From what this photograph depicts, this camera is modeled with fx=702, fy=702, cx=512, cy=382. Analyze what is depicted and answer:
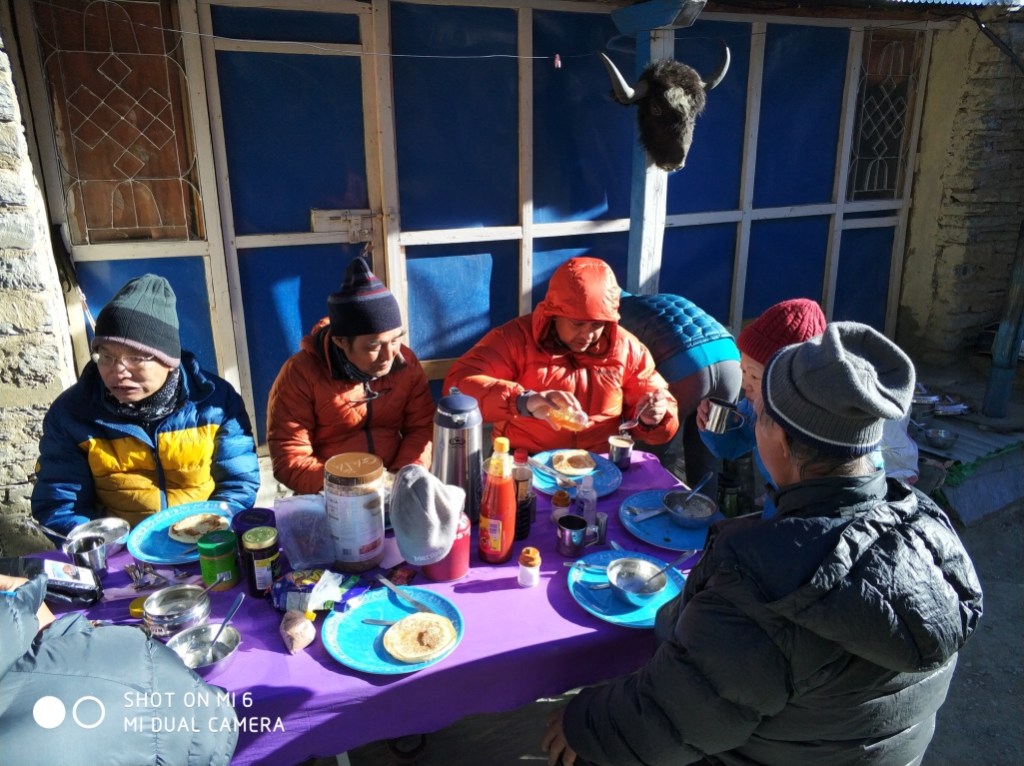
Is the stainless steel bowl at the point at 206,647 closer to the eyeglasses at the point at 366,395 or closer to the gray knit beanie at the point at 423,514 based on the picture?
the gray knit beanie at the point at 423,514

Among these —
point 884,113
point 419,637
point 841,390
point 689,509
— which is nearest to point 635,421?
point 689,509

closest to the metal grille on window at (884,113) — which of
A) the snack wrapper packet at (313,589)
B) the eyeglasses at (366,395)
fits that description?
the eyeglasses at (366,395)

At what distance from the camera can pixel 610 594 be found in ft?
6.65

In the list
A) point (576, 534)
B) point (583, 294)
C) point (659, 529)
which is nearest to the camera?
point (576, 534)

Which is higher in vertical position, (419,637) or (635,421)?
(635,421)

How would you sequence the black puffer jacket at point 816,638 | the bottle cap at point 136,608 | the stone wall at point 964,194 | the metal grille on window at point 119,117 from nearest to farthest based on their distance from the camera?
1. the black puffer jacket at point 816,638
2. the bottle cap at point 136,608
3. the metal grille on window at point 119,117
4. the stone wall at point 964,194

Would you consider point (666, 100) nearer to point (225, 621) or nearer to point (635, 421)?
point (635, 421)

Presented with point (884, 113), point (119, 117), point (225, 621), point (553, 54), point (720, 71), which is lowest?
point (225, 621)

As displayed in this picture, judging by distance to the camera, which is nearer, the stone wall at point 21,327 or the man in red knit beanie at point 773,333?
the man in red knit beanie at point 773,333

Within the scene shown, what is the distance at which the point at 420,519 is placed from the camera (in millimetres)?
1933

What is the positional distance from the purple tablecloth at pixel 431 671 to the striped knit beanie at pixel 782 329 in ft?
3.45

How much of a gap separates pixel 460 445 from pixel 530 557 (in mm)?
414

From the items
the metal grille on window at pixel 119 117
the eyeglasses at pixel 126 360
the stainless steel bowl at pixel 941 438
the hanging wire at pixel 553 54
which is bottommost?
the stainless steel bowl at pixel 941 438

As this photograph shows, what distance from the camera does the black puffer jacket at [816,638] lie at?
1347 millimetres
